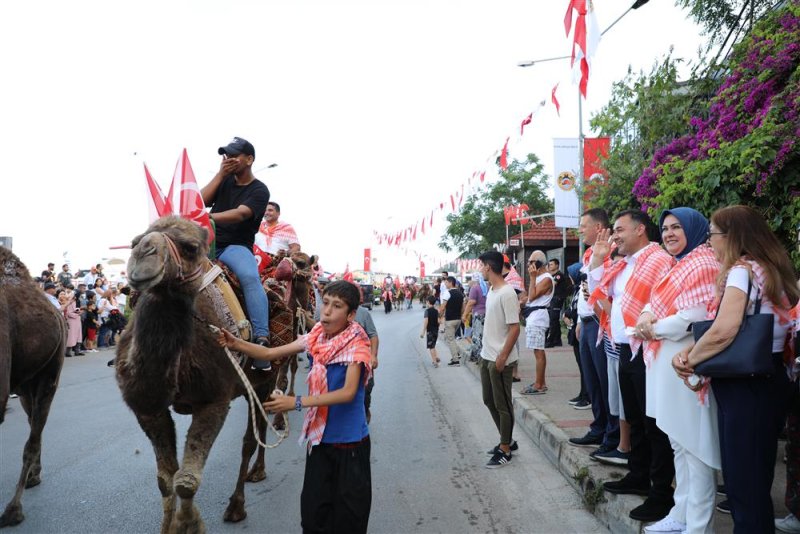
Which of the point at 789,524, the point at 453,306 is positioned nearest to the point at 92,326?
the point at 453,306

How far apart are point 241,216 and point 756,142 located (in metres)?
5.61

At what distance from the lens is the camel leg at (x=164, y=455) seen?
12.1ft

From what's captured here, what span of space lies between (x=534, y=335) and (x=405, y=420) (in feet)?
8.73

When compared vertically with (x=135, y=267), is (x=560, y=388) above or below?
below

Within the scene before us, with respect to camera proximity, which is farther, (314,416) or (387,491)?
(387,491)

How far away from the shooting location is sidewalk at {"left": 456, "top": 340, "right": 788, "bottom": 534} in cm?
426

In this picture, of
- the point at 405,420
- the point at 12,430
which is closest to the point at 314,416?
the point at 405,420

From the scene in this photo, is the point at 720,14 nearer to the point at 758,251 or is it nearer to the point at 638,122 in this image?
the point at 638,122

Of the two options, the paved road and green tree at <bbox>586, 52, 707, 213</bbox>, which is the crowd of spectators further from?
green tree at <bbox>586, 52, 707, 213</bbox>

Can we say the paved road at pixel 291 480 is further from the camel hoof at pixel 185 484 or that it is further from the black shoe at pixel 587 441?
the camel hoof at pixel 185 484

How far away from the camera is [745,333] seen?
3.09 meters

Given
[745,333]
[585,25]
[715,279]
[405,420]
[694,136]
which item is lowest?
[405,420]

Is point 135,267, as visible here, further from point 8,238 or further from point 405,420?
point 8,238

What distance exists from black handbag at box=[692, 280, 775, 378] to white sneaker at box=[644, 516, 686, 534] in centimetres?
112
